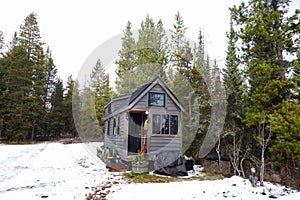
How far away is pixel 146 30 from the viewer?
1948 cm

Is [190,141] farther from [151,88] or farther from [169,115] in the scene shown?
[151,88]

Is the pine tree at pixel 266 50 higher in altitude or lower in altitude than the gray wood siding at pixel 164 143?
higher

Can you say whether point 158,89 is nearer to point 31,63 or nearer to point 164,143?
point 164,143

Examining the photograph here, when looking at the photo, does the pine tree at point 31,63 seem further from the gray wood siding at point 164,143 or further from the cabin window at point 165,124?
the cabin window at point 165,124

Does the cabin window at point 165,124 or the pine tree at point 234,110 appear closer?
the pine tree at point 234,110

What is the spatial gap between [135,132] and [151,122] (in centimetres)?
120

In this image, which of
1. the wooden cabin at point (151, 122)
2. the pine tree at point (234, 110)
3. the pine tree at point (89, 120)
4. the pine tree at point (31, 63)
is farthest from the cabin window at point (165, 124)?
the pine tree at point (89, 120)

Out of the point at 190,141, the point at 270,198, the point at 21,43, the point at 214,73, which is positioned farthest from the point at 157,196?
the point at 21,43

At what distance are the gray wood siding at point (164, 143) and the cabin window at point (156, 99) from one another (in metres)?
1.60

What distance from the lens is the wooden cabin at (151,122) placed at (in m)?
9.54

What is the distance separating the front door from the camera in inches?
402

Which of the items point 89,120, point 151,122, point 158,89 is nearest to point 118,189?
point 151,122

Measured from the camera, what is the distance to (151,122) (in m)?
9.73

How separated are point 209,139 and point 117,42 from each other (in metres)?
15.2
